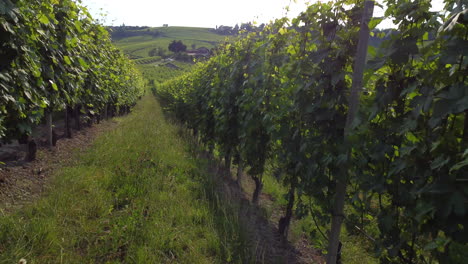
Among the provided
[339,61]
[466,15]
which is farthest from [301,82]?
[466,15]

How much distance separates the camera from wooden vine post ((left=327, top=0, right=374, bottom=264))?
2.22m

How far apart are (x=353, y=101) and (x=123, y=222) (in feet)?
9.20

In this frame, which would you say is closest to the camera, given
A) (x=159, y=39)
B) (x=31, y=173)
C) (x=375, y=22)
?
(x=375, y=22)

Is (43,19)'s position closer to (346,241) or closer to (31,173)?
(31,173)

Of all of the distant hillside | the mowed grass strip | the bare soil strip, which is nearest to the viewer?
the mowed grass strip

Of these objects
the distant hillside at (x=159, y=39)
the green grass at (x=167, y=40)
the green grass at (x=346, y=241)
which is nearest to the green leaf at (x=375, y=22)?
the green grass at (x=346, y=241)

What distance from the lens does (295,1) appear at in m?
3.33

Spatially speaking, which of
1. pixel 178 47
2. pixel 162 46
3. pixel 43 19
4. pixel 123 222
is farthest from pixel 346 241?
pixel 162 46

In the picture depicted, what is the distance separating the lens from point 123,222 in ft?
11.0

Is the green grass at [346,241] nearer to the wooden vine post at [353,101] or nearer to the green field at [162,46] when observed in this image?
the wooden vine post at [353,101]

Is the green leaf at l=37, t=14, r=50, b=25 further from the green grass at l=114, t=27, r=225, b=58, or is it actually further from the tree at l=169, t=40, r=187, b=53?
the tree at l=169, t=40, r=187, b=53

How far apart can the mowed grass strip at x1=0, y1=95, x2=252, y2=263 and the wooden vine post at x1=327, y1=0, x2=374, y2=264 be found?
98 centimetres

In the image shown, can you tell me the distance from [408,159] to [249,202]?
3692mm

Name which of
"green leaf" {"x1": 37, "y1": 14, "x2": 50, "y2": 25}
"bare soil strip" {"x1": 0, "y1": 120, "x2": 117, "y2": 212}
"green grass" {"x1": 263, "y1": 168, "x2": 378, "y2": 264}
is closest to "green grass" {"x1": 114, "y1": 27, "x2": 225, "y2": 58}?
"bare soil strip" {"x1": 0, "y1": 120, "x2": 117, "y2": 212}
